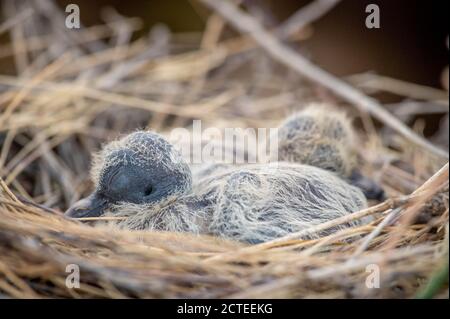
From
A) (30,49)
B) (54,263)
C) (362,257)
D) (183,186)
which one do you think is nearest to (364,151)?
(183,186)

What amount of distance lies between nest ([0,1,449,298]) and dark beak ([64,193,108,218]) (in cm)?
10

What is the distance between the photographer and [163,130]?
2240mm

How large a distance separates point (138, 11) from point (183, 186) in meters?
1.87

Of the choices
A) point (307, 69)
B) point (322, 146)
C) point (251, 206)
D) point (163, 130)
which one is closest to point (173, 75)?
point (163, 130)

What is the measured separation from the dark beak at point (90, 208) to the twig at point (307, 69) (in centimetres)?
102

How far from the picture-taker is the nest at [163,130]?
1028 mm

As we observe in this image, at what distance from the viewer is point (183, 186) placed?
139cm

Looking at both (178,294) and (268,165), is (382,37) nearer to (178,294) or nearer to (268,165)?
(268,165)

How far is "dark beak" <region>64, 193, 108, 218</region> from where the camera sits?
1390mm
